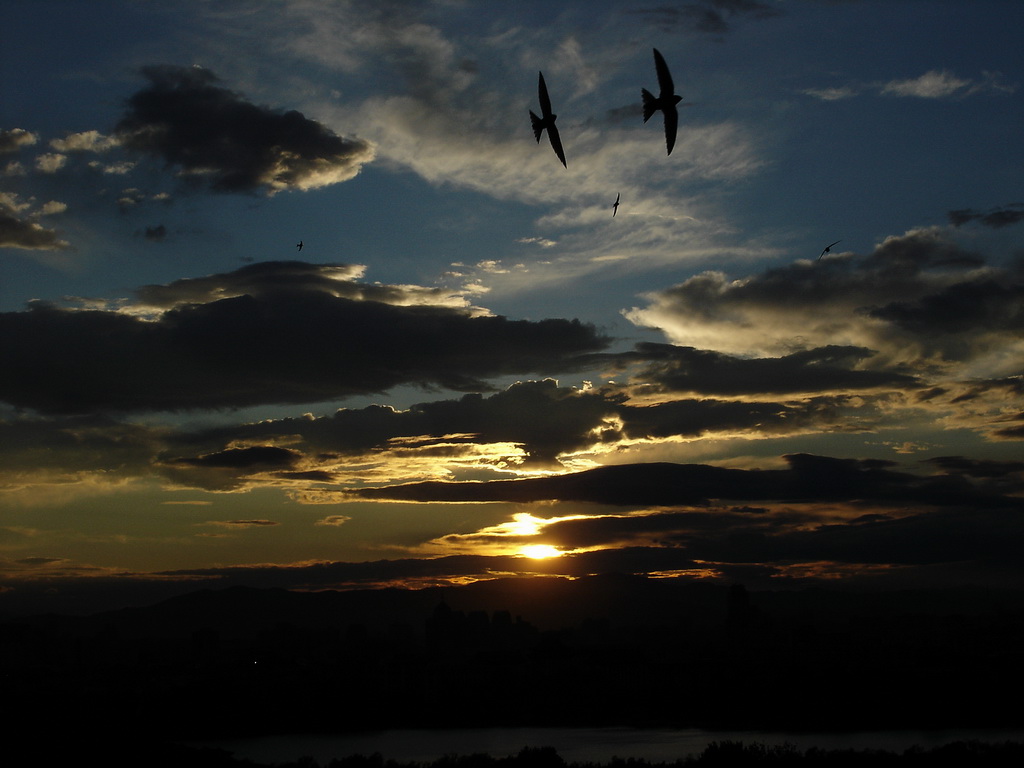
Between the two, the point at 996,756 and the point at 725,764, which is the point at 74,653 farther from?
the point at 996,756

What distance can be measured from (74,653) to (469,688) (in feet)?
312

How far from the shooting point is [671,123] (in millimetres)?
19562

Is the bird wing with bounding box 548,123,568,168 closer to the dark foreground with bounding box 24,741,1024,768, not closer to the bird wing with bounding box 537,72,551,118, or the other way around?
the bird wing with bounding box 537,72,551,118

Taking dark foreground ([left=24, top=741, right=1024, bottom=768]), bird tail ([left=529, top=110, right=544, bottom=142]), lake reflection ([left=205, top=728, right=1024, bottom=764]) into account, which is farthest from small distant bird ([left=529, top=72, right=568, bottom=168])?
lake reflection ([left=205, top=728, right=1024, bottom=764])

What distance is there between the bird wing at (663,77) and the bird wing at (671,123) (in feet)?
1.00

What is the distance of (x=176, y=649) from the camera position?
599 feet

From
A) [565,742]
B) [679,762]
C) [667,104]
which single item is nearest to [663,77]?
[667,104]

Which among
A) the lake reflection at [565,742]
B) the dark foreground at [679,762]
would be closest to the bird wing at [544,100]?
the dark foreground at [679,762]

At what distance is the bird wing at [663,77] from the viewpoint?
1881cm

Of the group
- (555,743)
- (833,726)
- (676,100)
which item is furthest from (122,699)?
(676,100)

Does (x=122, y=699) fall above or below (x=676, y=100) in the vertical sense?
below

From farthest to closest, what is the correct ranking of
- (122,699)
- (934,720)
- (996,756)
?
(122,699), (934,720), (996,756)

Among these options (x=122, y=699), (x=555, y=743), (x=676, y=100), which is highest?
(x=676, y=100)

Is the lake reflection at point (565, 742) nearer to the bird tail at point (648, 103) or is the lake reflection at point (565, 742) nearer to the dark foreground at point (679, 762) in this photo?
the dark foreground at point (679, 762)
